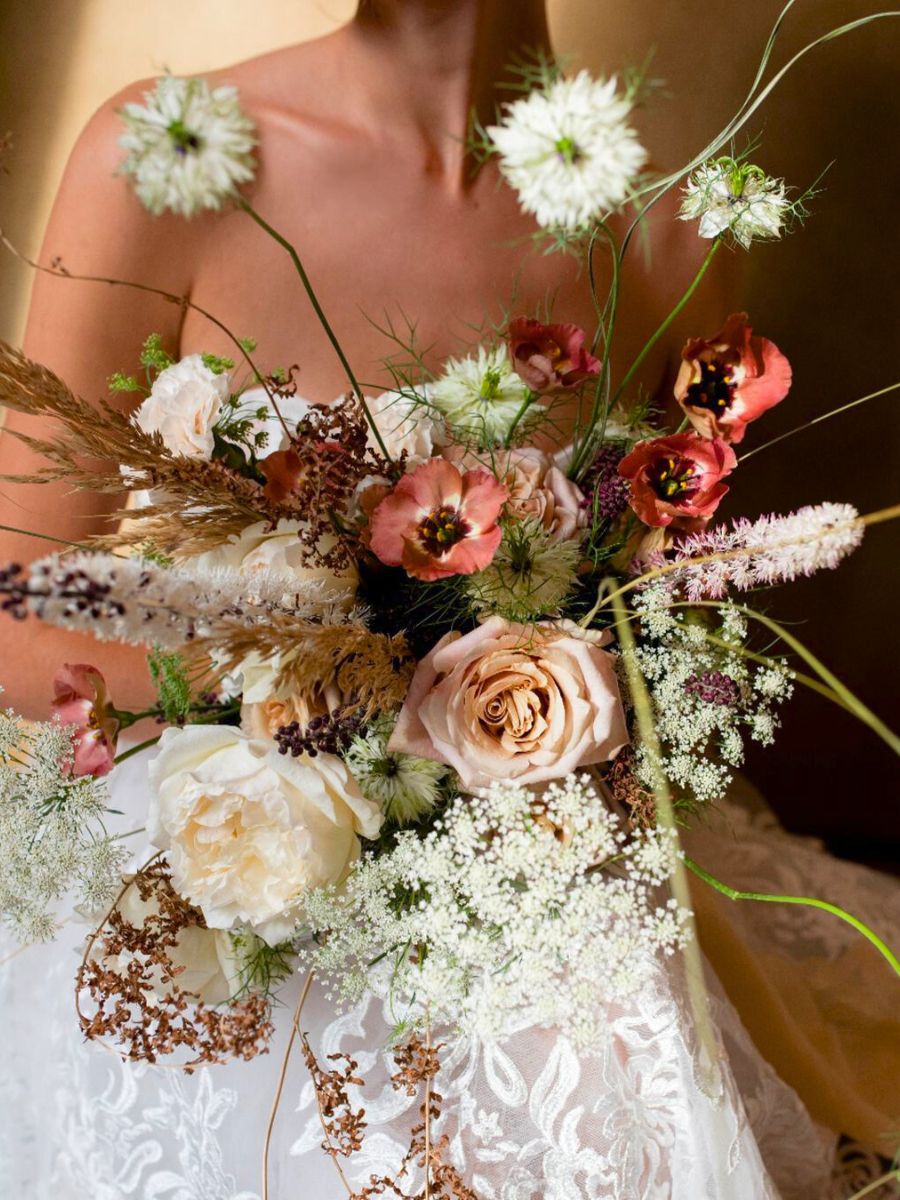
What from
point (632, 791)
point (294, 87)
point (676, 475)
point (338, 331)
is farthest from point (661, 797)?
point (294, 87)

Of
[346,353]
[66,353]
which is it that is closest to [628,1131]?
[346,353]

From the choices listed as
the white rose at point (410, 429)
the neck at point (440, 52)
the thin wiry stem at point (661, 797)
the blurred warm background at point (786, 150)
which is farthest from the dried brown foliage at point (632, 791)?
the blurred warm background at point (786, 150)

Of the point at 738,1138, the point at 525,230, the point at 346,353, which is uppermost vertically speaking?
the point at 525,230

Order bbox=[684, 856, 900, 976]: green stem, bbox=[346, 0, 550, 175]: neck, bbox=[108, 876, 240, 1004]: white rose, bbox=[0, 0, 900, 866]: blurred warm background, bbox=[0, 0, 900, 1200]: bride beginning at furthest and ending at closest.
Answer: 1. bbox=[0, 0, 900, 866]: blurred warm background
2. bbox=[346, 0, 550, 175]: neck
3. bbox=[0, 0, 900, 1200]: bride
4. bbox=[108, 876, 240, 1004]: white rose
5. bbox=[684, 856, 900, 976]: green stem

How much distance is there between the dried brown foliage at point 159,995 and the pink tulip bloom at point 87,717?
0.07m

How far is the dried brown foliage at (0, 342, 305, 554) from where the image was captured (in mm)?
445

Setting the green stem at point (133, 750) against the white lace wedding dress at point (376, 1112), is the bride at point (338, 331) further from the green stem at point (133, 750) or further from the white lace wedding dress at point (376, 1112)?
the green stem at point (133, 750)

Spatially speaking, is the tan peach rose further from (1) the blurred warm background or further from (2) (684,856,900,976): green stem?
(1) the blurred warm background

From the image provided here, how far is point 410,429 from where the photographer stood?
0.55 metres

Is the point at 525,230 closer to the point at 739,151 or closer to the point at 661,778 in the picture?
the point at 739,151

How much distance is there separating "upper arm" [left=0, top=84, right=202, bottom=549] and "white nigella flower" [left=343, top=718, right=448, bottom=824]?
0.51 metres

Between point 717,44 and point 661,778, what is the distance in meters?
0.91

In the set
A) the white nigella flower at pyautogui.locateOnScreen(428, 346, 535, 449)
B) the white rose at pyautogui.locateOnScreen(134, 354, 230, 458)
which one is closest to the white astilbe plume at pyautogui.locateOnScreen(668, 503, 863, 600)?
the white nigella flower at pyautogui.locateOnScreen(428, 346, 535, 449)

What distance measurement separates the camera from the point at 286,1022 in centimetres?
61
